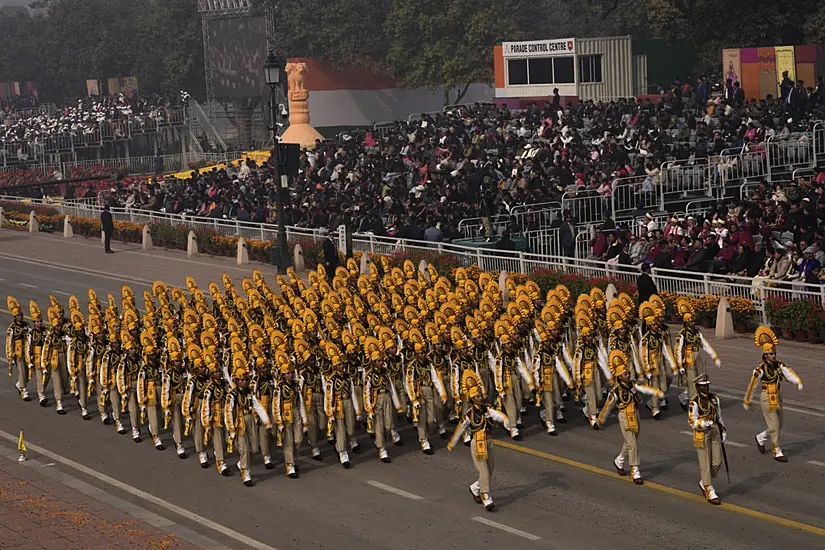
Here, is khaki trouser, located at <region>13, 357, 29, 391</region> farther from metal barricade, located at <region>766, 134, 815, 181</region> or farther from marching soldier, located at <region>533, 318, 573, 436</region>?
metal barricade, located at <region>766, 134, 815, 181</region>

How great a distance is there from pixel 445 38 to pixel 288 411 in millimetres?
52426

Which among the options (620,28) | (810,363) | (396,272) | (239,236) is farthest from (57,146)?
Result: (810,363)

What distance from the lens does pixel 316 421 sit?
73.7 ft

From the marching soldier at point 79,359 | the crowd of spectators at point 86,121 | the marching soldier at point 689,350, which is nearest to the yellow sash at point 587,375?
the marching soldier at point 689,350

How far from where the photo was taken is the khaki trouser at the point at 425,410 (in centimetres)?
2211

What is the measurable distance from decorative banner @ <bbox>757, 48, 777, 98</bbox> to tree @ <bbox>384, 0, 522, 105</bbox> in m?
25.2

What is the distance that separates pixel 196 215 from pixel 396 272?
20097 mm

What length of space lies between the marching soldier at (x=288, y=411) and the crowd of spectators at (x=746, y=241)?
11.0 meters

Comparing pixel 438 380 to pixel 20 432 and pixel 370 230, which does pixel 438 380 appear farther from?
pixel 370 230

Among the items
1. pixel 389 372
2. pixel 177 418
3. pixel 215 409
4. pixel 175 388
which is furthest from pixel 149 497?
pixel 389 372

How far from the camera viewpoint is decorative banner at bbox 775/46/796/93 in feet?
148

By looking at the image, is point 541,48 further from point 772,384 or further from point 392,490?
point 392,490

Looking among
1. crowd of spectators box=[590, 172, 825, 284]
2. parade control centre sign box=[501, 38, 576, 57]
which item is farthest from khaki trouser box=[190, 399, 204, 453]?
parade control centre sign box=[501, 38, 576, 57]

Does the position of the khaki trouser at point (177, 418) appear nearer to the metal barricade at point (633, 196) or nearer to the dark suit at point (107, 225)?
the metal barricade at point (633, 196)
